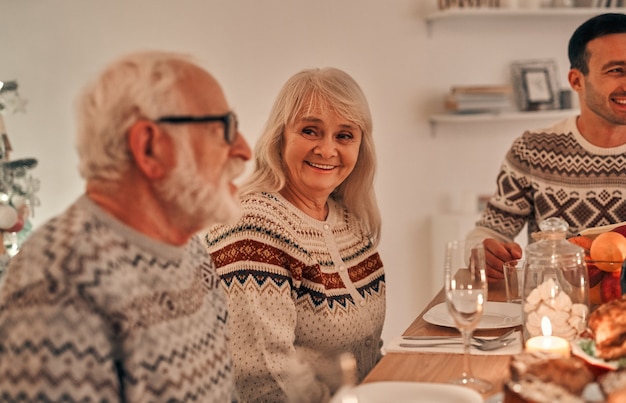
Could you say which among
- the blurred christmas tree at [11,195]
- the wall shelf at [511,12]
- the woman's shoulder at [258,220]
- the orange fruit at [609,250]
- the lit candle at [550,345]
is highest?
the wall shelf at [511,12]

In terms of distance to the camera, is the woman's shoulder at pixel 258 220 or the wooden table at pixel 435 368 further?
the woman's shoulder at pixel 258 220

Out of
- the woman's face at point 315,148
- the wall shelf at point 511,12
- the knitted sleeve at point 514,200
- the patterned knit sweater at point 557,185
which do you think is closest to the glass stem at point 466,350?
the woman's face at point 315,148

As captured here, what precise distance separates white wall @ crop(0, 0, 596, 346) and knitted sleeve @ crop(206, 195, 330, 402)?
229 cm

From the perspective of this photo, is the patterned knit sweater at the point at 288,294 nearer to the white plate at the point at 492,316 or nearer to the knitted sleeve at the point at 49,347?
the white plate at the point at 492,316

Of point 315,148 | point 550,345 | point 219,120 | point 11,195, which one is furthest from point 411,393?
point 11,195

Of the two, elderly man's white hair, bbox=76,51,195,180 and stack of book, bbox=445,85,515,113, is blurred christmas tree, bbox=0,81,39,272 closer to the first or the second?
stack of book, bbox=445,85,515,113

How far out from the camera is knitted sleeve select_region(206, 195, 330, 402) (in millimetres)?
1854

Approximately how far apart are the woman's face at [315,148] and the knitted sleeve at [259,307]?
0.69 ft

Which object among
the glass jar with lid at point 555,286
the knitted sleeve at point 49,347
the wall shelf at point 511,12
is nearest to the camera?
the knitted sleeve at point 49,347

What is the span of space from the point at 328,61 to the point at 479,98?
2.61 ft

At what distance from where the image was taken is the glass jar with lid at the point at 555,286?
151cm

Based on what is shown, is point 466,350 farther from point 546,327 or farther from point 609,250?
point 609,250

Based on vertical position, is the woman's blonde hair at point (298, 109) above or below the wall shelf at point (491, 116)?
above

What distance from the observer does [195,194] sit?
4.10ft
